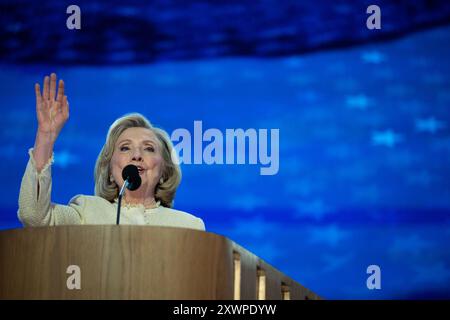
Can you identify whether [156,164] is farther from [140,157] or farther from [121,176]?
[121,176]

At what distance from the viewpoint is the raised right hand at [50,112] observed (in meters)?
4.04

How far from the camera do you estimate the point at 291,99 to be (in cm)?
530

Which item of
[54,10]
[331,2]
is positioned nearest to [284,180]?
[331,2]

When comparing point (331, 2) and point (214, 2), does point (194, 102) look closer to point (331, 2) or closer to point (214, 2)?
point (214, 2)

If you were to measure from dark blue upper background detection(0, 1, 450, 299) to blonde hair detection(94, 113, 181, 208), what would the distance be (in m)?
0.48

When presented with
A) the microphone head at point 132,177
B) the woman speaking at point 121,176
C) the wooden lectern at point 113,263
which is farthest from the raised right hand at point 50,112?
the wooden lectern at point 113,263

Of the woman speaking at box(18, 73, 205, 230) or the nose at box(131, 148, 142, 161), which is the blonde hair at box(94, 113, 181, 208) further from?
the nose at box(131, 148, 142, 161)

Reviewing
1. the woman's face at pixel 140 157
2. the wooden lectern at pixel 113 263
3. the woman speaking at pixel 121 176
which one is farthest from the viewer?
the woman's face at pixel 140 157

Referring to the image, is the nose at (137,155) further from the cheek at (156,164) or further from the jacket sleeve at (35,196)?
the jacket sleeve at (35,196)

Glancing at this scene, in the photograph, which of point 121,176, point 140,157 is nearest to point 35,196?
point 121,176

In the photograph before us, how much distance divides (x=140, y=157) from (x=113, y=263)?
131 centimetres

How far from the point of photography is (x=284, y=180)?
5.17 m

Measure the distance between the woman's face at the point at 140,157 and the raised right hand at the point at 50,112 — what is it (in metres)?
0.47
